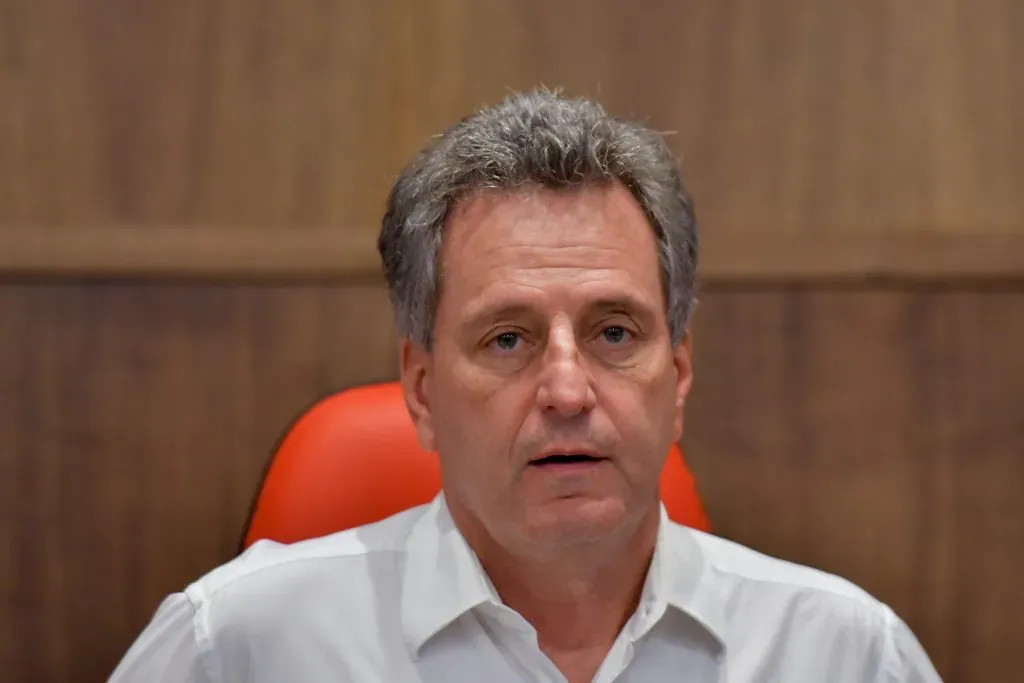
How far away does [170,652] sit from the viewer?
93 centimetres

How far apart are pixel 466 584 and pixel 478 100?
748 mm

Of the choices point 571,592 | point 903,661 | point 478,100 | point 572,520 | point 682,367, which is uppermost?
point 478,100

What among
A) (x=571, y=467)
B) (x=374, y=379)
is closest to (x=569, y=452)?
Answer: (x=571, y=467)

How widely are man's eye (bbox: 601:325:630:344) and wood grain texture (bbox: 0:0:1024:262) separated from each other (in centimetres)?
54

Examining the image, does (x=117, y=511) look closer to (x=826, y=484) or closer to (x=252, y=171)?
(x=252, y=171)

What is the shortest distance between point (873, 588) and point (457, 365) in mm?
872

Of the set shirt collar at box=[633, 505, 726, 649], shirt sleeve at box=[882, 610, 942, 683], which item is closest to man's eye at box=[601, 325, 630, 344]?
shirt collar at box=[633, 505, 726, 649]

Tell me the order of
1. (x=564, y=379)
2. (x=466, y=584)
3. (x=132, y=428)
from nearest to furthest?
(x=564, y=379)
(x=466, y=584)
(x=132, y=428)

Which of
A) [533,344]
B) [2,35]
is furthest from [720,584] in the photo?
[2,35]

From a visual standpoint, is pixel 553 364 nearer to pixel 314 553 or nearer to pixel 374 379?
pixel 314 553

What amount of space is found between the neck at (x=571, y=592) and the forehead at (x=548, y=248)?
25 centimetres

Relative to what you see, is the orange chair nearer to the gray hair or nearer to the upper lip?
the gray hair

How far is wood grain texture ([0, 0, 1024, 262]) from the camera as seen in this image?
1300 mm

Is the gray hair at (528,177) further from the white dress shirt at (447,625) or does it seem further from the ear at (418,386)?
→ the white dress shirt at (447,625)
